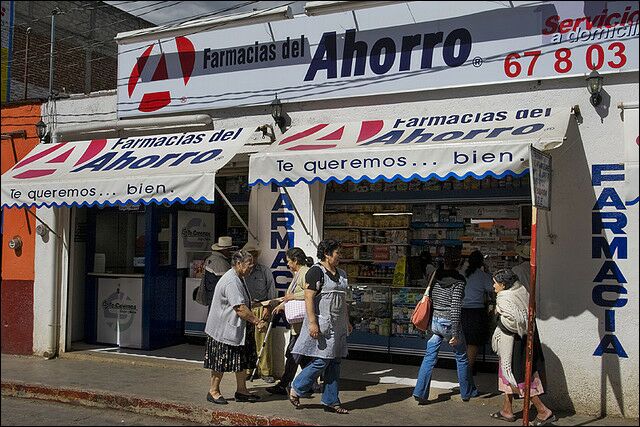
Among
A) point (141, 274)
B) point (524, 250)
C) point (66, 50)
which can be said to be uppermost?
point (66, 50)

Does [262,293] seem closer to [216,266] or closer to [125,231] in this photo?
[216,266]

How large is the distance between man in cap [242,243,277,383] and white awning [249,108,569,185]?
1.43m

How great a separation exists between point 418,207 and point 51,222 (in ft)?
18.4

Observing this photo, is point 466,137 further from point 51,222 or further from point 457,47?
point 51,222

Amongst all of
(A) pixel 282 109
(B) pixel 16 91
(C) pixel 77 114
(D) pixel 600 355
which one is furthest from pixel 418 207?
(B) pixel 16 91

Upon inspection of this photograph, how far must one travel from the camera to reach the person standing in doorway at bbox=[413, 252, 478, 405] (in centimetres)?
734

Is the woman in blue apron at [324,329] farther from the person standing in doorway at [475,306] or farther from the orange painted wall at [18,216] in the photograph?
the orange painted wall at [18,216]

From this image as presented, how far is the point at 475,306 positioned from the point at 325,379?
234 centimetres

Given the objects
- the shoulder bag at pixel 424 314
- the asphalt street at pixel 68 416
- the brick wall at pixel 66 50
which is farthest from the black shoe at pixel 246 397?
the brick wall at pixel 66 50

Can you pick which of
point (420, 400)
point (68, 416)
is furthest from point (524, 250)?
point (68, 416)

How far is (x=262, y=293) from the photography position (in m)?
8.56

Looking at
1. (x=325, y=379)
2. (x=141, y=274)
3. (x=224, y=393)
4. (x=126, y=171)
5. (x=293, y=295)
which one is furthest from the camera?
(x=141, y=274)

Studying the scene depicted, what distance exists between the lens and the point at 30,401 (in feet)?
27.0

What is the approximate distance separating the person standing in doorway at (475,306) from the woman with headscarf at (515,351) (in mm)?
1489
